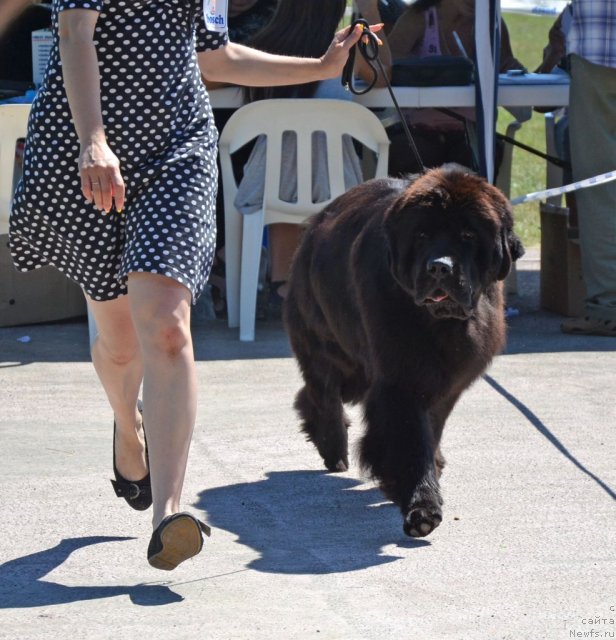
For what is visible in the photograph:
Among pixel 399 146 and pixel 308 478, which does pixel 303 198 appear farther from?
pixel 308 478

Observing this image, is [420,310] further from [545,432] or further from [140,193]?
[545,432]

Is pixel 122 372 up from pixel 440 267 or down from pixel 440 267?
down

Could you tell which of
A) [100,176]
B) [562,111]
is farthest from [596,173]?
[100,176]

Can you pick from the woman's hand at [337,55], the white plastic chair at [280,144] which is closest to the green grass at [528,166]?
the white plastic chair at [280,144]

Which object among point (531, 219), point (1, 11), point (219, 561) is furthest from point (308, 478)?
point (531, 219)

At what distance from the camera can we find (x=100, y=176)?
10.7 ft

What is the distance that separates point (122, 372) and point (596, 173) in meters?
3.89

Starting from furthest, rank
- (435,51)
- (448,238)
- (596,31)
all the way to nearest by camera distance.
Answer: (435,51)
(596,31)
(448,238)

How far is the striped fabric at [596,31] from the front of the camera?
6773 mm

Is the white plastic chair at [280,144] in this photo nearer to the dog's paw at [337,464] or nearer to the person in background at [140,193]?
the dog's paw at [337,464]

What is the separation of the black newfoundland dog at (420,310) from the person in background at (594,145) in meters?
2.73

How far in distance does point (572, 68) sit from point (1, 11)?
4245 mm

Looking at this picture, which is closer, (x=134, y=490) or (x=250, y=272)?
(x=134, y=490)

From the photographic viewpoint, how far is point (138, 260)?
339 centimetres
